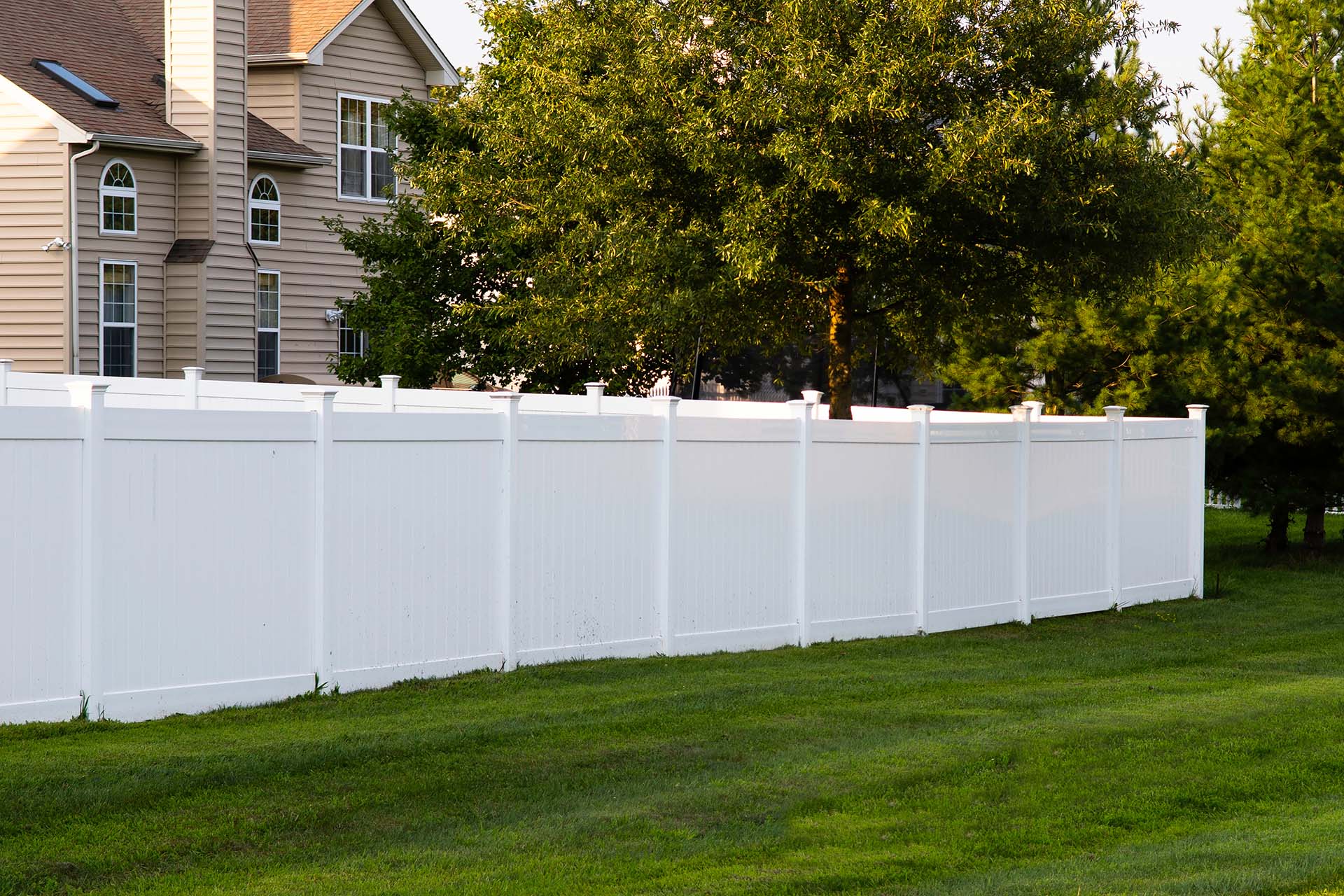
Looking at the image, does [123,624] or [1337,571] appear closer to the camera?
[123,624]

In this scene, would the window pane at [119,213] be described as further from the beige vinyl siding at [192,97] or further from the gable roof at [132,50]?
the gable roof at [132,50]

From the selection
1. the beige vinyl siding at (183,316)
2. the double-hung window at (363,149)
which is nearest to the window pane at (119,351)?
the beige vinyl siding at (183,316)

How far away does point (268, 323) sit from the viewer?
24.9 meters

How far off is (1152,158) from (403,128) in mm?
10924

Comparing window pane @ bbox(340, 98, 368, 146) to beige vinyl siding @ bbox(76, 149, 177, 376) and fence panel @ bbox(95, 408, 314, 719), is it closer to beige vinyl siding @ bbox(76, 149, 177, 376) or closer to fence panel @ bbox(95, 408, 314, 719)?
beige vinyl siding @ bbox(76, 149, 177, 376)

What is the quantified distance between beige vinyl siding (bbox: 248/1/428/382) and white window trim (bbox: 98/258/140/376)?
2.91 m

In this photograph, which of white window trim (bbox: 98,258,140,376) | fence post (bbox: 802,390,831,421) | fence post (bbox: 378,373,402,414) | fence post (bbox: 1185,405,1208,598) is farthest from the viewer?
white window trim (bbox: 98,258,140,376)

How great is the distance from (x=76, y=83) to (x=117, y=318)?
3500mm

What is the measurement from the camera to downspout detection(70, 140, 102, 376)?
21375mm

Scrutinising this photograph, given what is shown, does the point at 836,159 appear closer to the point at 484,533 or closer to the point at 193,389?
the point at 484,533

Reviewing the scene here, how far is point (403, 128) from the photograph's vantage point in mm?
20375

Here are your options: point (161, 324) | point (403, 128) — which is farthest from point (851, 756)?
point (161, 324)

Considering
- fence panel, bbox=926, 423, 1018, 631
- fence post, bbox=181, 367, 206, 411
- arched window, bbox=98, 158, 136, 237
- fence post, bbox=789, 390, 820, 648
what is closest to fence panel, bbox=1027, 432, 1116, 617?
fence panel, bbox=926, 423, 1018, 631

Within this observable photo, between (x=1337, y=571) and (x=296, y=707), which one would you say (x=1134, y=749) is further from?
(x=1337, y=571)
